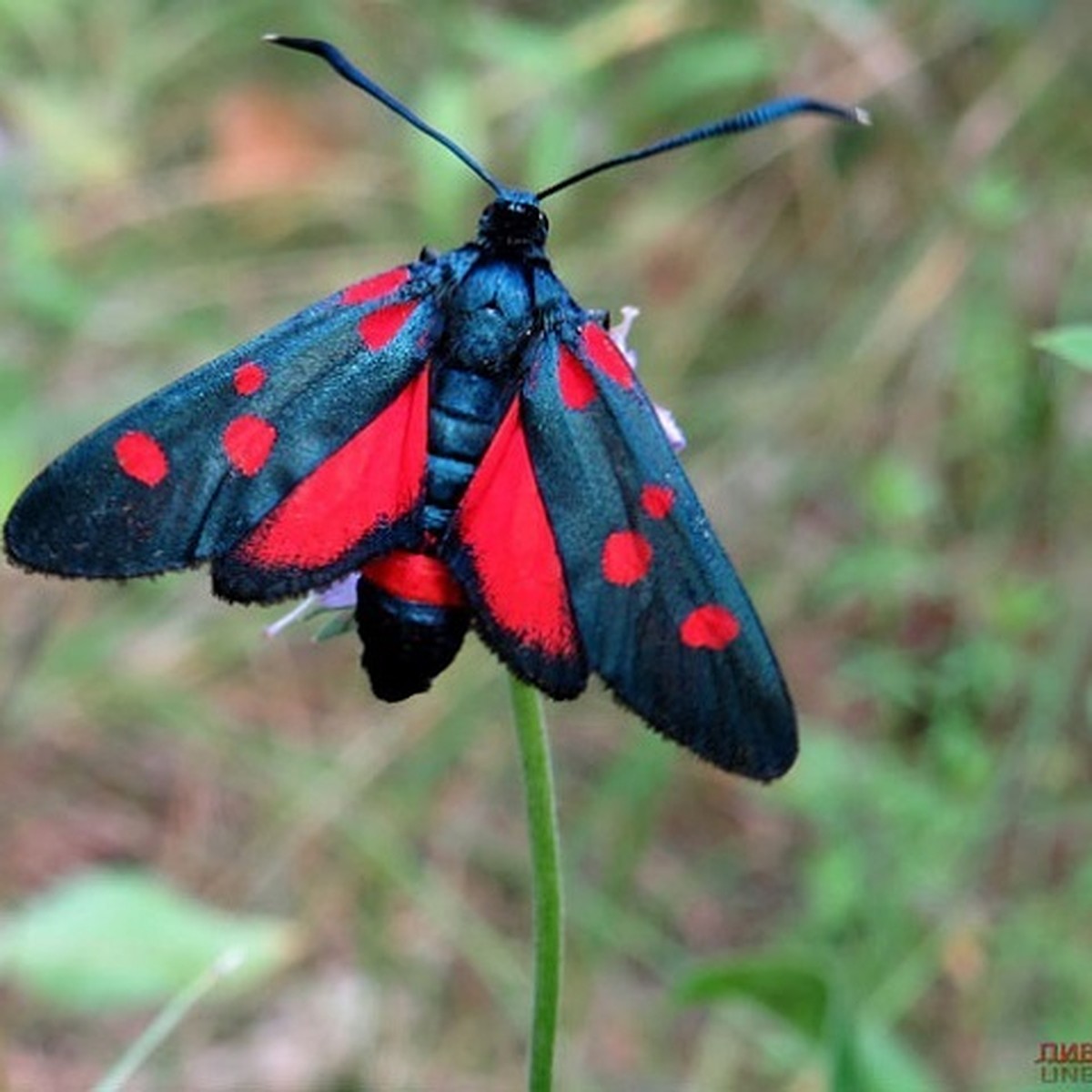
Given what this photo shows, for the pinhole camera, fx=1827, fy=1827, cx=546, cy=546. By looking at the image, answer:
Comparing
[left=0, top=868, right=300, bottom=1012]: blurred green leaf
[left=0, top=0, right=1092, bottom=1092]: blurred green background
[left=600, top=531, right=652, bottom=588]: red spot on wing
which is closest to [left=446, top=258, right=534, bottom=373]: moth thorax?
[left=600, top=531, right=652, bottom=588]: red spot on wing

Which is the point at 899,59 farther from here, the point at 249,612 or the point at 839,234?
the point at 249,612

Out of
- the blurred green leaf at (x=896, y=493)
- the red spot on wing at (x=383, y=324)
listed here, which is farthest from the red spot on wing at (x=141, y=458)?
the blurred green leaf at (x=896, y=493)

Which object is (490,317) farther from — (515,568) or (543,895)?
(543,895)

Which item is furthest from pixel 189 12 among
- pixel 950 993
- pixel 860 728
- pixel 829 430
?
pixel 950 993

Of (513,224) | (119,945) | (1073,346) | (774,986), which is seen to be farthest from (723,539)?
(1073,346)

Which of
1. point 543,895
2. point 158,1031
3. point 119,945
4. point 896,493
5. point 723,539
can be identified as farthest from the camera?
point 723,539

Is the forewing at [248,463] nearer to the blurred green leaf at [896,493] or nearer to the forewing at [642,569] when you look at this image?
the forewing at [642,569]
